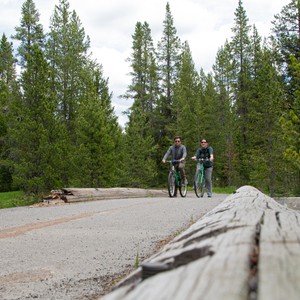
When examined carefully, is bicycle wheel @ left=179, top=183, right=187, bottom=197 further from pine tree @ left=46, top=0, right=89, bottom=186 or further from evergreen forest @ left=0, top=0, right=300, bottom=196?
pine tree @ left=46, top=0, right=89, bottom=186

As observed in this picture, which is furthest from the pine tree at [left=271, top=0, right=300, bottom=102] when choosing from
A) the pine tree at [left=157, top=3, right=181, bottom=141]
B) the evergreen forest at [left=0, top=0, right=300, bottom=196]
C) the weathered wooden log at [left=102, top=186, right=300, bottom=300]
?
the weathered wooden log at [left=102, top=186, right=300, bottom=300]

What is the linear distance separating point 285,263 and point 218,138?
4655 cm

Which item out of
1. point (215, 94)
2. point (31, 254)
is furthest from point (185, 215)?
point (215, 94)

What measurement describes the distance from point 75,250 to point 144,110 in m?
42.8

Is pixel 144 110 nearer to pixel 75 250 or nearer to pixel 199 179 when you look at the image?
pixel 199 179

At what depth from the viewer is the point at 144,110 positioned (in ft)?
154

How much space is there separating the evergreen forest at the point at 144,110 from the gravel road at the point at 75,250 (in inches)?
530

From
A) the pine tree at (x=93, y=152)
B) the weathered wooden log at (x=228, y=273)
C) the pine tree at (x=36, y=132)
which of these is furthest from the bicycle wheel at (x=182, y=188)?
the weathered wooden log at (x=228, y=273)

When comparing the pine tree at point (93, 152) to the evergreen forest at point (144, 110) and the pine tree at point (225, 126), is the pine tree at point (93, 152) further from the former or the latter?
the pine tree at point (225, 126)

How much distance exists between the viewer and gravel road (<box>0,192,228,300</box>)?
3309 millimetres

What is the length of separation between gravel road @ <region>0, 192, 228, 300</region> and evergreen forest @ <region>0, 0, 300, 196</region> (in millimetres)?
13452

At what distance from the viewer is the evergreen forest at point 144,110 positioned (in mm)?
20781

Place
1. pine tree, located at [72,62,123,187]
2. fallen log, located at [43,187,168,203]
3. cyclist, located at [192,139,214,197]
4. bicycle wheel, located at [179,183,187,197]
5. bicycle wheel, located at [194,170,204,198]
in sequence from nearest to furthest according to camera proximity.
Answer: fallen log, located at [43,187,168,203] < cyclist, located at [192,139,214,197] < bicycle wheel, located at [194,170,204,198] < bicycle wheel, located at [179,183,187,197] < pine tree, located at [72,62,123,187]

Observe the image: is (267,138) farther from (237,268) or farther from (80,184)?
(237,268)
